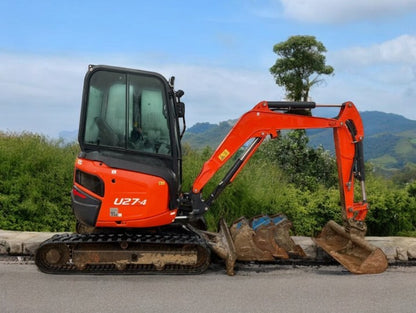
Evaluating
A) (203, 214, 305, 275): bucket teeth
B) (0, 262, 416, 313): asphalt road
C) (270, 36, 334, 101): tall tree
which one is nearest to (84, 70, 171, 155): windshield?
(203, 214, 305, 275): bucket teeth

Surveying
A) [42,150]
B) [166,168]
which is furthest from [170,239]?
[42,150]

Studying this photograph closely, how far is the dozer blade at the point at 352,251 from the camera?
611 cm

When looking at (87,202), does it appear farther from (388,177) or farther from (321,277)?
(388,177)

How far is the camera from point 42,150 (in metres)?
9.32

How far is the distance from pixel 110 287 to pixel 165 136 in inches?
74.1

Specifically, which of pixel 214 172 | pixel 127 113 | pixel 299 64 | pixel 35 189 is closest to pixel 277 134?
pixel 214 172

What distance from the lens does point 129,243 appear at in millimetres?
5926

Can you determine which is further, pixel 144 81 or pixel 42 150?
pixel 42 150

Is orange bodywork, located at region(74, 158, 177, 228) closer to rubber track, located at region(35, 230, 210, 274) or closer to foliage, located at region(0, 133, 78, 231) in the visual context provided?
rubber track, located at region(35, 230, 210, 274)

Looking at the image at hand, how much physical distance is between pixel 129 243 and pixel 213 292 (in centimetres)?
128

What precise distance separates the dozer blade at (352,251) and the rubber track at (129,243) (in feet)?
5.83

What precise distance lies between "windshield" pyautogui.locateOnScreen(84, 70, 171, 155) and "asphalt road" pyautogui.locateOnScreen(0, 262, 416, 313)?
1630 millimetres

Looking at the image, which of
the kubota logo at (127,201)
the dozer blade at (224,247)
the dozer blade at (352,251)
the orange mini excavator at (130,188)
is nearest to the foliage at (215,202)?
the dozer blade at (352,251)

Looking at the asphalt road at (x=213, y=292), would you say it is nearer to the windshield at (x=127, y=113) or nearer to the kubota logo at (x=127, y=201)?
the kubota logo at (x=127, y=201)
